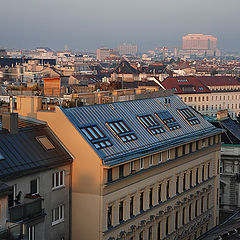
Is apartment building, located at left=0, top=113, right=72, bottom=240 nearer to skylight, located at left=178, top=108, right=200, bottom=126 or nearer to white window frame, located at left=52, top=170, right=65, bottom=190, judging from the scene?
white window frame, located at left=52, top=170, right=65, bottom=190

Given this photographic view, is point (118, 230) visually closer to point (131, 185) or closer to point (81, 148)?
point (131, 185)

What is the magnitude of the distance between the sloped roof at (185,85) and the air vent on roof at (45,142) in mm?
102672

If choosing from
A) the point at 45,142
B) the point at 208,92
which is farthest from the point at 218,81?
the point at 45,142

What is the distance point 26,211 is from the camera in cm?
3048

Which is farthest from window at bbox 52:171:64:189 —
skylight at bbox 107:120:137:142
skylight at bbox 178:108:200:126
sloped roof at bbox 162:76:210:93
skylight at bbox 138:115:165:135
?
sloped roof at bbox 162:76:210:93

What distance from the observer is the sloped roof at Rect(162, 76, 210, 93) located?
140 m

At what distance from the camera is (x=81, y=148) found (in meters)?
35.9

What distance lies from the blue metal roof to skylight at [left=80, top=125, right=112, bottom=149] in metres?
0.27

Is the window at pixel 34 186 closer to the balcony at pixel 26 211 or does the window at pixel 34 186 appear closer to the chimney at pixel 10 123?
the balcony at pixel 26 211

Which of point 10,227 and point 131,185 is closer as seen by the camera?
point 10,227

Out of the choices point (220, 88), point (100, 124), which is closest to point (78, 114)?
point (100, 124)

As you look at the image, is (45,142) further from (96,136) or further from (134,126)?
(134,126)

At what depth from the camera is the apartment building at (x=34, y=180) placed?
3023 cm

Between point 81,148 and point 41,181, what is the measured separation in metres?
3.73
